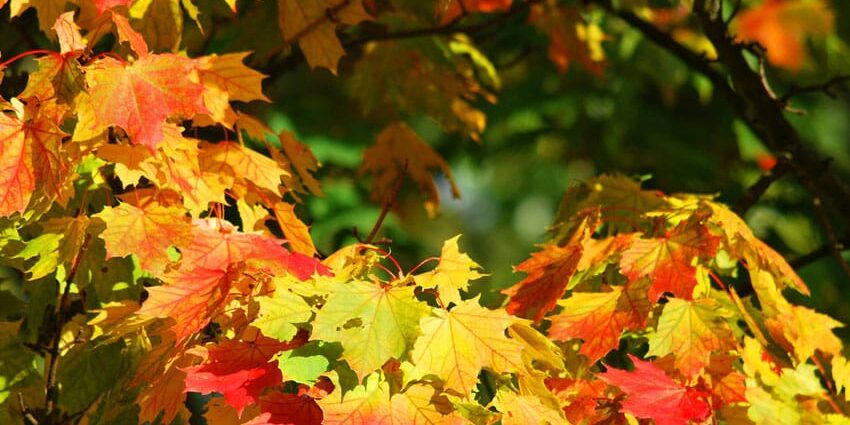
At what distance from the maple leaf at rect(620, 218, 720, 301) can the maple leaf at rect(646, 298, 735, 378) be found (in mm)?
35

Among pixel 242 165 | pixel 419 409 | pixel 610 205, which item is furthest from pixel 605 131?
pixel 419 409

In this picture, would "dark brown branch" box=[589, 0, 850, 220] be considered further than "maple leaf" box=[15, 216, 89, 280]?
Yes

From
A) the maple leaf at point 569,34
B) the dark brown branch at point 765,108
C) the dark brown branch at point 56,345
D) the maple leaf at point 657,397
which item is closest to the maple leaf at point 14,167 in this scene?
the dark brown branch at point 56,345

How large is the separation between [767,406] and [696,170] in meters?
2.48

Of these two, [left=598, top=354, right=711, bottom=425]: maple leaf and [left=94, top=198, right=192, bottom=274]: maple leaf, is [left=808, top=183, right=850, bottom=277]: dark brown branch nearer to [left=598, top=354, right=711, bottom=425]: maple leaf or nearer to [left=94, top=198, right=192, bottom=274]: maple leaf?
[left=598, top=354, right=711, bottom=425]: maple leaf

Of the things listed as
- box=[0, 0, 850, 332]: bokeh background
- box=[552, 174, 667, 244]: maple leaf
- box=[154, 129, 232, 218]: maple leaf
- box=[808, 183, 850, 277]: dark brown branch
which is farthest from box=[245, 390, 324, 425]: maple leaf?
box=[0, 0, 850, 332]: bokeh background

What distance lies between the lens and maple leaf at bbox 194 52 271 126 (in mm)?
2158

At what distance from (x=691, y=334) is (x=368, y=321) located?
679 millimetres

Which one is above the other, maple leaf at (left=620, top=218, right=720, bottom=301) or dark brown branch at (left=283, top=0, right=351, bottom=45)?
dark brown branch at (left=283, top=0, right=351, bottom=45)

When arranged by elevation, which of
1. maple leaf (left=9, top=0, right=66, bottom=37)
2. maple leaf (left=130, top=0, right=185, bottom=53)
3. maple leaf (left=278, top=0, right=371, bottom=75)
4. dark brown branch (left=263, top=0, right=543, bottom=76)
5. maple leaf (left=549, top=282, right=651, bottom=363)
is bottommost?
maple leaf (left=549, top=282, right=651, bottom=363)

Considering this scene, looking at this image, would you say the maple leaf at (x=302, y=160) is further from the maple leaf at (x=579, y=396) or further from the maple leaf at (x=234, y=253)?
the maple leaf at (x=579, y=396)

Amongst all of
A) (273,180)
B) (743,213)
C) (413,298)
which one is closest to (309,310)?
(413,298)

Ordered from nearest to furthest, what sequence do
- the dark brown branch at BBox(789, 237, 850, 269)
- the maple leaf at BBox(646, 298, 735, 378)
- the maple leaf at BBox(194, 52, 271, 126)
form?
the maple leaf at BBox(646, 298, 735, 378)
the maple leaf at BBox(194, 52, 271, 126)
the dark brown branch at BBox(789, 237, 850, 269)

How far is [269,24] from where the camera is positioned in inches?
115
